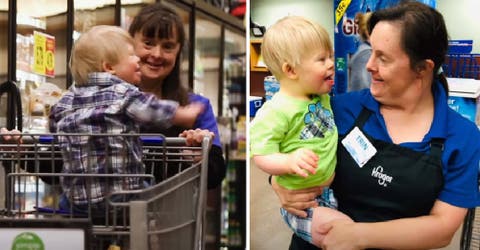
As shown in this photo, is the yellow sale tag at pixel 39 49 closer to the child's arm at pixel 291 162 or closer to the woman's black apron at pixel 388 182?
the child's arm at pixel 291 162

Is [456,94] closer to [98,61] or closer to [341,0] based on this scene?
[341,0]

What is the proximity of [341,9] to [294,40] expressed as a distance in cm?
29

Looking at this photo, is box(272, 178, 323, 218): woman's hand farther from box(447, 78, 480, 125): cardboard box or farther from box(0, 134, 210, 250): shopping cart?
box(447, 78, 480, 125): cardboard box

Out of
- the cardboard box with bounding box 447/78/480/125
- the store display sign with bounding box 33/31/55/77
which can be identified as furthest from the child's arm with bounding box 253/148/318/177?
the store display sign with bounding box 33/31/55/77

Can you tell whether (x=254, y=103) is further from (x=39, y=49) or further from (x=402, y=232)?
(x=39, y=49)

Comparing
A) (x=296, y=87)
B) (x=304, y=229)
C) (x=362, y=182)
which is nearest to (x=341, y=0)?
(x=296, y=87)

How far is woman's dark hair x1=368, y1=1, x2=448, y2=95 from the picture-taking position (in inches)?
59.0

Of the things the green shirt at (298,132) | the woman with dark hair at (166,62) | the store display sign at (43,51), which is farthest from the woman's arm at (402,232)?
the store display sign at (43,51)

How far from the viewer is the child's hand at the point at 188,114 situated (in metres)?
1.62

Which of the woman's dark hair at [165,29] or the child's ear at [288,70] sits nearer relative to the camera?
the child's ear at [288,70]

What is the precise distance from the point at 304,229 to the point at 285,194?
115mm

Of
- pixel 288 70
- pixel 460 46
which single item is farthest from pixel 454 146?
pixel 288 70

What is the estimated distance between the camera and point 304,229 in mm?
1680

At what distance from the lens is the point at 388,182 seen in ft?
5.08
